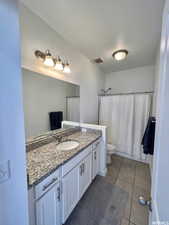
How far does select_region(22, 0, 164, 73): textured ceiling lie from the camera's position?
1246 millimetres

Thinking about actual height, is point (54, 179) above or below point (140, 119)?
below

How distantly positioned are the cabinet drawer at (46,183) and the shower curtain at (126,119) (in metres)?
2.30

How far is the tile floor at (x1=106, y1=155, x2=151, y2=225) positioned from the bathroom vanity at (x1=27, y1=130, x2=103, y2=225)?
65 cm

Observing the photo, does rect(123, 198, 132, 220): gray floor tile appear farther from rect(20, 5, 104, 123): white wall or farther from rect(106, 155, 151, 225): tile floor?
rect(20, 5, 104, 123): white wall

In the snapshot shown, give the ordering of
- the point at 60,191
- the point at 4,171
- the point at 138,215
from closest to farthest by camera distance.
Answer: the point at 4,171
the point at 60,191
the point at 138,215

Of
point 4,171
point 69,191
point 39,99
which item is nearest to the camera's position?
point 4,171

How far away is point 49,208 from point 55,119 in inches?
44.8

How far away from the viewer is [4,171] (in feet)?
1.90

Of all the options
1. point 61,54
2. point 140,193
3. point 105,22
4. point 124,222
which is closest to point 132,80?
point 105,22

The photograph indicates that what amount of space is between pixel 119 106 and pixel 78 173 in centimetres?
211

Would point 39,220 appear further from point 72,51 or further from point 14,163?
point 72,51

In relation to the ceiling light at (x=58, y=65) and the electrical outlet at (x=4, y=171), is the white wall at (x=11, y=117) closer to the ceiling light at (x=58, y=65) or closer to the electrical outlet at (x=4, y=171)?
the electrical outlet at (x=4, y=171)

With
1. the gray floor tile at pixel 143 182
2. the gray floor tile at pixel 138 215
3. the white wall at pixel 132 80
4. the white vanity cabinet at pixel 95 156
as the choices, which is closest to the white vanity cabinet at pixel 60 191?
the white vanity cabinet at pixel 95 156

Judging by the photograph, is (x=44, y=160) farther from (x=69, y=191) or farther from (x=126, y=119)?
(x=126, y=119)
